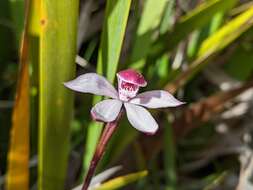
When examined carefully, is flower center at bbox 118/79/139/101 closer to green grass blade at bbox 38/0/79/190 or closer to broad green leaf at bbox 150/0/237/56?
green grass blade at bbox 38/0/79/190

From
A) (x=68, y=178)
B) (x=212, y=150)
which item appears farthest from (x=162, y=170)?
(x=68, y=178)

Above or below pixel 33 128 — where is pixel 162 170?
below

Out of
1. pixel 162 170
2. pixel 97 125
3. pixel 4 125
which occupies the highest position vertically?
pixel 97 125

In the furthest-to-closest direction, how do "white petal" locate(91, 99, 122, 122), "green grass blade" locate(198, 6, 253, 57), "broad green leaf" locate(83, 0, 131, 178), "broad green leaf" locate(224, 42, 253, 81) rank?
1. "broad green leaf" locate(224, 42, 253, 81)
2. "green grass blade" locate(198, 6, 253, 57)
3. "broad green leaf" locate(83, 0, 131, 178)
4. "white petal" locate(91, 99, 122, 122)

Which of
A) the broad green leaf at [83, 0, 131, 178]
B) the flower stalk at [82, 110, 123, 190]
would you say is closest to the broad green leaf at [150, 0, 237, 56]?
the broad green leaf at [83, 0, 131, 178]

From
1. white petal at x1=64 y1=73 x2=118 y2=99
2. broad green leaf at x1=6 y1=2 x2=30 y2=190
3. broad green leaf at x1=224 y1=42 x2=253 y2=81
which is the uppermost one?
white petal at x1=64 y1=73 x2=118 y2=99

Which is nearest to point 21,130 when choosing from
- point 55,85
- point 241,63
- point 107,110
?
point 55,85

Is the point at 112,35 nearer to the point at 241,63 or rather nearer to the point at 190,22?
the point at 190,22

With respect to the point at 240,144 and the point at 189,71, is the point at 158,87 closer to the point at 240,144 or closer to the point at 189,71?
the point at 189,71
